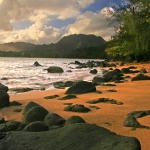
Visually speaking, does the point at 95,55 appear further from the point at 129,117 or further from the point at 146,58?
the point at 129,117

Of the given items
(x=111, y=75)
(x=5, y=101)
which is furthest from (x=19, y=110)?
(x=111, y=75)

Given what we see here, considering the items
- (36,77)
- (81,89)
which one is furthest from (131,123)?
(36,77)

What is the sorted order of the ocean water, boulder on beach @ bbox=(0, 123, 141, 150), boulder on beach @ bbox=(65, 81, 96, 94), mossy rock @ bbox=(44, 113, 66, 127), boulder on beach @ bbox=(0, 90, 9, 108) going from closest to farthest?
1. boulder on beach @ bbox=(0, 123, 141, 150)
2. mossy rock @ bbox=(44, 113, 66, 127)
3. boulder on beach @ bbox=(0, 90, 9, 108)
4. boulder on beach @ bbox=(65, 81, 96, 94)
5. the ocean water

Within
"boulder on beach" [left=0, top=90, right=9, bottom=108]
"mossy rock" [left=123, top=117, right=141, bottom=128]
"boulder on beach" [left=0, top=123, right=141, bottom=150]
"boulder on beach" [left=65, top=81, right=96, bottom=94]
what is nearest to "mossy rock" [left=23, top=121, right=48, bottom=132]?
"boulder on beach" [left=0, top=123, right=141, bottom=150]

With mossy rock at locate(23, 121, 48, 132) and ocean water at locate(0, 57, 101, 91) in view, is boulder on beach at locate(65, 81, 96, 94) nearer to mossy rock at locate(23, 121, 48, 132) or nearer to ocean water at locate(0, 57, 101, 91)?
ocean water at locate(0, 57, 101, 91)

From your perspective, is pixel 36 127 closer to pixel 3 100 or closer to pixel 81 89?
pixel 3 100

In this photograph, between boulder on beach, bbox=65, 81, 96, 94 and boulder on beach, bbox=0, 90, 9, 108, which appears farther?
boulder on beach, bbox=65, 81, 96, 94

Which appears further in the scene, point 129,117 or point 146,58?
point 146,58

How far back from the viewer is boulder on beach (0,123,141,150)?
299cm

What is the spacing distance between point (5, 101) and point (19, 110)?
1227 mm

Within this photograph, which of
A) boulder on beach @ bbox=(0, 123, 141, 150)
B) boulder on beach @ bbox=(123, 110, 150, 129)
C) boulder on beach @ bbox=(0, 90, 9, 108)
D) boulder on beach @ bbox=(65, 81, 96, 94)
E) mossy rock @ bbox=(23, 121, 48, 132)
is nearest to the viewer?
boulder on beach @ bbox=(0, 123, 141, 150)

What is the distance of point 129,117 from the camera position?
5.51 m

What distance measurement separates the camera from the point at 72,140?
126 inches

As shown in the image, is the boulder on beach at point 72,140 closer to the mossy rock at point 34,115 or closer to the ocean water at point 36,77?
the mossy rock at point 34,115
